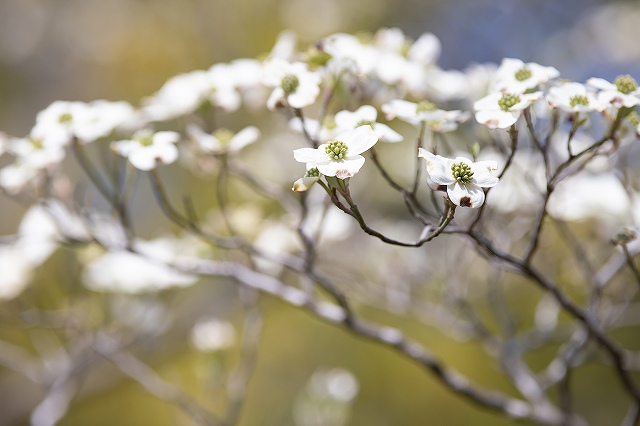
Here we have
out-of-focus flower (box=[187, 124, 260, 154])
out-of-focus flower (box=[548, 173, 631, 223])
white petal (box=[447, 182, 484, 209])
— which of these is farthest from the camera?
out-of-focus flower (box=[548, 173, 631, 223])

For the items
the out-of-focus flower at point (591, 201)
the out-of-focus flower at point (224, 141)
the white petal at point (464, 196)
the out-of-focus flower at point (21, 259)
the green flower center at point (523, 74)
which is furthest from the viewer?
the out-of-focus flower at point (21, 259)

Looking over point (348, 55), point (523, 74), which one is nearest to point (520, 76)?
point (523, 74)

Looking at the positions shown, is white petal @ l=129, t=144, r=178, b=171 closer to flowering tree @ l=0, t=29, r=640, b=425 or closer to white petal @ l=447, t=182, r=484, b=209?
flowering tree @ l=0, t=29, r=640, b=425

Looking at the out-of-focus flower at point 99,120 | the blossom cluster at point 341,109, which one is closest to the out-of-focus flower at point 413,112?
the blossom cluster at point 341,109

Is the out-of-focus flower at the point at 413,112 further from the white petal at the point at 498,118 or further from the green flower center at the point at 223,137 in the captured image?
the green flower center at the point at 223,137

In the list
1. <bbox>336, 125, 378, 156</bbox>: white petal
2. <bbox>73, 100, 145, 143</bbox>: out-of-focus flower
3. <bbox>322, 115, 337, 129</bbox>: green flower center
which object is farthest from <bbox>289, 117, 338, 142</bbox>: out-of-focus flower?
<bbox>73, 100, 145, 143</bbox>: out-of-focus flower

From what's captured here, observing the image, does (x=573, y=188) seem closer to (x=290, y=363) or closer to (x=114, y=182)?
(x=114, y=182)

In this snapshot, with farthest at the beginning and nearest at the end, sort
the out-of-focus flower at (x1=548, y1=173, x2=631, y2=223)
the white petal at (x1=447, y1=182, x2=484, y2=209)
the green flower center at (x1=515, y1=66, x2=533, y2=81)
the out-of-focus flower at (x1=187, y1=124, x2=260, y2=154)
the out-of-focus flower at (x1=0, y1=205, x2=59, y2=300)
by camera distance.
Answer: the out-of-focus flower at (x1=0, y1=205, x2=59, y2=300), the out-of-focus flower at (x1=548, y1=173, x2=631, y2=223), the out-of-focus flower at (x1=187, y1=124, x2=260, y2=154), the green flower center at (x1=515, y1=66, x2=533, y2=81), the white petal at (x1=447, y1=182, x2=484, y2=209)
